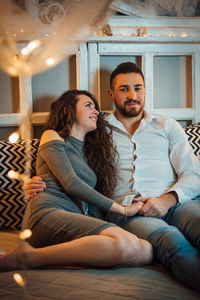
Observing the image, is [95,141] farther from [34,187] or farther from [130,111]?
[34,187]

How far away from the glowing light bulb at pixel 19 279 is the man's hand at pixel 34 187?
31cm

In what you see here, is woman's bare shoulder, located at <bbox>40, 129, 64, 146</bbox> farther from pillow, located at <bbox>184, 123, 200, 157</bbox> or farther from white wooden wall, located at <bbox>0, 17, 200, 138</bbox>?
pillow, located at <bbox>184, 123, 200, 157</bbox>

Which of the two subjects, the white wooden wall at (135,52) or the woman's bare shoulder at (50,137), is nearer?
the woman's bare shoulder at (50,137)

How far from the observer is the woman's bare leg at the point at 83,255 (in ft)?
2.93

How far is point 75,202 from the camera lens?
1.14 m

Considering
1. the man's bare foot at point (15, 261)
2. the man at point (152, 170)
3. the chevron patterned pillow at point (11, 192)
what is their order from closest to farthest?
the man's bare foot at point (15, 261)
the man at point (152, 170)
the chevron patterned pillow at point (11, 192)

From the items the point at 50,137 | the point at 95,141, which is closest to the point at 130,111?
the point at 95,141

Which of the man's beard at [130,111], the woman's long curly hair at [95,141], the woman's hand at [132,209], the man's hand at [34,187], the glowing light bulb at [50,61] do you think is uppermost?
the glowing light bulb at [50,61]

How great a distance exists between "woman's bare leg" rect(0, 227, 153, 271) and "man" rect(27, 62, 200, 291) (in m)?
0.12

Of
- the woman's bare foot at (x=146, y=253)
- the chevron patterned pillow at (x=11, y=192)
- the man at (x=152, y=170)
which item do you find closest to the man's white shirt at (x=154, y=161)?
the man at (x=152, y=170)

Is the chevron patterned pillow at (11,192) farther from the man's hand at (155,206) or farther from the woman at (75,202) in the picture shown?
the man's hand at (155,206)

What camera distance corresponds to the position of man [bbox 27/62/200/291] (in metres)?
1.08

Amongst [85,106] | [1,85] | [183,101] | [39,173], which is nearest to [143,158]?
[85,106]

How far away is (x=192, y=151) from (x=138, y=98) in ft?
1.00
